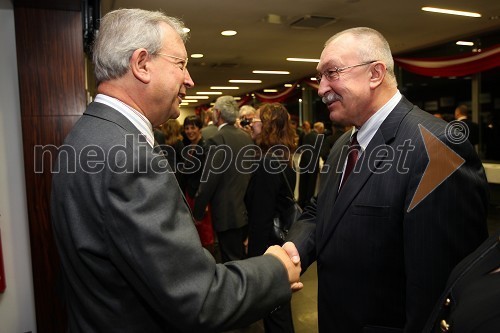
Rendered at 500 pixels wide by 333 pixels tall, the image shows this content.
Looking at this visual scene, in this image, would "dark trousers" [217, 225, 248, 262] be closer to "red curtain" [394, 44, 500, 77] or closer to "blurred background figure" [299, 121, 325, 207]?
"blurred background figure" [299, 121, 325, 207]

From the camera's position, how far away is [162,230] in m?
0.91

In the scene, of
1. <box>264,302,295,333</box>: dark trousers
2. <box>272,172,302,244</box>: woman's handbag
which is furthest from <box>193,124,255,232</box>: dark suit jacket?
<box>264,302,295,333</box>: dark trousers

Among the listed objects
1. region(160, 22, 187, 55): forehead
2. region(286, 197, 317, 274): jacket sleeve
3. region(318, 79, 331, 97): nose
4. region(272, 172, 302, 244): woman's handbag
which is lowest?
region(272, 172, 302, 244): woman's handbag

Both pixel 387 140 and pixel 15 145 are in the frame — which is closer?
pixel 387 140

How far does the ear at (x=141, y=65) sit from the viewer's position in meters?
1.08

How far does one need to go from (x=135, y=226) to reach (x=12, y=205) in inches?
73.2

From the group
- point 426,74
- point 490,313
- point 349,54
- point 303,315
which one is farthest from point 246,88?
point 490,313

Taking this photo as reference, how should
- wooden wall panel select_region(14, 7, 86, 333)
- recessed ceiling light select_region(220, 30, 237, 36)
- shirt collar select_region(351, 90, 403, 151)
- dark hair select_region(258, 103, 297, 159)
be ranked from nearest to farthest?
shirt collar select_region(351, 90, 403, 151)
wooden wall panel select_region(14, 7, 86, 333)
dark hair select_region(258, 103, 297, 159)
recessed ceiling light select_region(220, 30, 237, 36)

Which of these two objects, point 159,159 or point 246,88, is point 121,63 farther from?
point 246,88

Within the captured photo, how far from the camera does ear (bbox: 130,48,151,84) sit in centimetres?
108

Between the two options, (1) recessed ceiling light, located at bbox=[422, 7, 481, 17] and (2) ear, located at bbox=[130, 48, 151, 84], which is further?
(1) recessed ceiling light, located at bbox=[422, 7, 481, 17]

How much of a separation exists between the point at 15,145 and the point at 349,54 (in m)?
1.94

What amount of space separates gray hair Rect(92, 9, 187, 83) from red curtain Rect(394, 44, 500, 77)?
7106mm

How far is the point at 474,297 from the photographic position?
87cm
